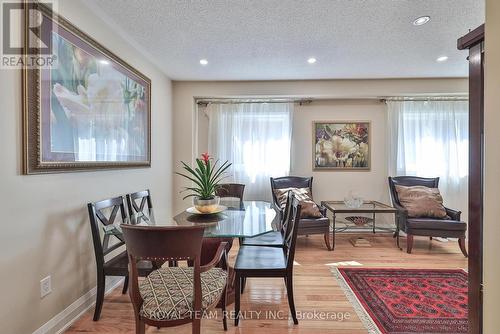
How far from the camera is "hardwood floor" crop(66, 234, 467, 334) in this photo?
198cm

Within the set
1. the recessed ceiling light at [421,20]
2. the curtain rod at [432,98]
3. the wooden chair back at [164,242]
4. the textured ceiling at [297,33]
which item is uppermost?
the textured ceiling at [297,33]

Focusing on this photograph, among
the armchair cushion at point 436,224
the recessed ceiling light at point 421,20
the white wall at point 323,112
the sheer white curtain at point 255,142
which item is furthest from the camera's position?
the sheer white curtain at point 255,142

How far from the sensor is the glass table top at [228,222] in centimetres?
186

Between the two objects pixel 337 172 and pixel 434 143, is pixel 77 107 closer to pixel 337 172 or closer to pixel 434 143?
pixel 337 172

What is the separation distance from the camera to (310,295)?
244 cm

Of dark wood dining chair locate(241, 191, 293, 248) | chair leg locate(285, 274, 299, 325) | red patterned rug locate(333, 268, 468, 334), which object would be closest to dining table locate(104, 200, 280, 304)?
dark wood dining chair locate(241, 191, 293, 248)

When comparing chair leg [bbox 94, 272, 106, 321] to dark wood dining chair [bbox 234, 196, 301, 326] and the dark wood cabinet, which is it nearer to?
dark wood dining chair [bbox 234, 196, 301, 326]

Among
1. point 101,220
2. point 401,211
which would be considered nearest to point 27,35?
point 101,220

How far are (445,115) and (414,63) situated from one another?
1.33 meters

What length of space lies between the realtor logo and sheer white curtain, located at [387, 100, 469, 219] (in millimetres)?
4432

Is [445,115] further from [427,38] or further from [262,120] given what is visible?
[262,120]

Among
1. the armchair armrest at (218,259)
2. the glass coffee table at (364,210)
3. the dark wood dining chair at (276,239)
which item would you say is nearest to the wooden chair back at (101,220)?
the armchair armrest at (218,259)

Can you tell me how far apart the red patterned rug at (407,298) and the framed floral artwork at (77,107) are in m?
2.60

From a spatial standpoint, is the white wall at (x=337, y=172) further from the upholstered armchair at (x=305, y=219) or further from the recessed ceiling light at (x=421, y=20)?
the recessed ceiling light at (x=421, y=20)
